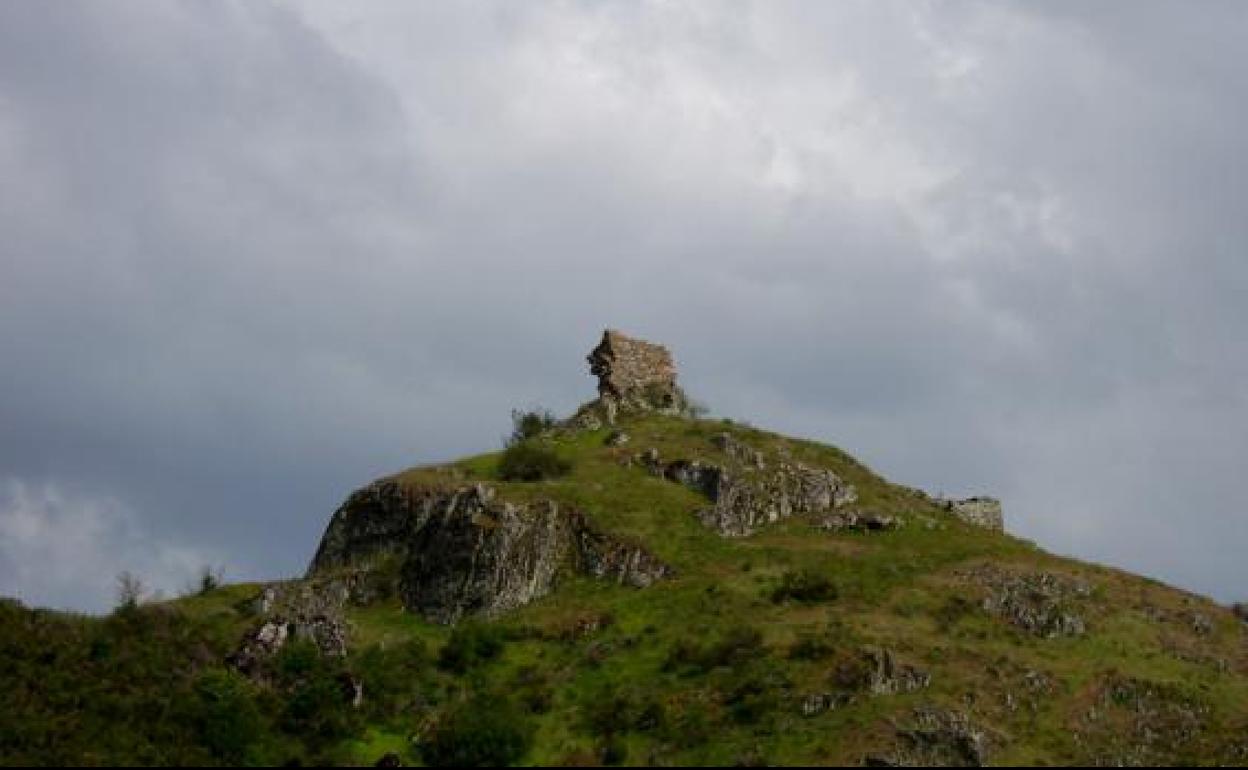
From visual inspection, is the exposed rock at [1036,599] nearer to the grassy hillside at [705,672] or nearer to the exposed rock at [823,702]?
the grassy hillside at [705,672]

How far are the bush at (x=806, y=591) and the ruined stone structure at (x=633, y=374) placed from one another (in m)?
36.2

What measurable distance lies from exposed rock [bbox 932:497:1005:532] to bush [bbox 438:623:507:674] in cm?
4031

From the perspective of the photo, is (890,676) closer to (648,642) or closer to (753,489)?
(648,642)

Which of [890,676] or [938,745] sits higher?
[890,676]

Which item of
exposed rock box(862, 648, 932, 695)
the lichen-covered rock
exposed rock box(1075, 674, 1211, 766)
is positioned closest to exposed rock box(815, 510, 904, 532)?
exposed rock box(1075, 674, 1211, 766)

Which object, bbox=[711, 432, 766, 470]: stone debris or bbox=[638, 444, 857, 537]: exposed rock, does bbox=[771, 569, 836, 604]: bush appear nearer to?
bbox=[638, 444, 857, 537]: exposed rock

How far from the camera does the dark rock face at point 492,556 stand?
3349 inches

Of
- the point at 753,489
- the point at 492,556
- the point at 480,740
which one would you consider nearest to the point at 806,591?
the point at 753,489

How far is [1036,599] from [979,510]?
79.7 feet

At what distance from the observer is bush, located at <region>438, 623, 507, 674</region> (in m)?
76.9

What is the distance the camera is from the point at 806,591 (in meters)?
80.6

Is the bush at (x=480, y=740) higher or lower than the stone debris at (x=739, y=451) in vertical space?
lower

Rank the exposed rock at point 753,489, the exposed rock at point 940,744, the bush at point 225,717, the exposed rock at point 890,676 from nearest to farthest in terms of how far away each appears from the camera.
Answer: the exposed rock at point 940,744 < the bush at point 225,717 < the exposed rock at point 890,676 < the exposed rock at point 753,489

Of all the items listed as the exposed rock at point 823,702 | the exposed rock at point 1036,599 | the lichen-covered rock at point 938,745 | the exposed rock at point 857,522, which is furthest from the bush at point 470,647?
the exposed rock at point 1036,599
